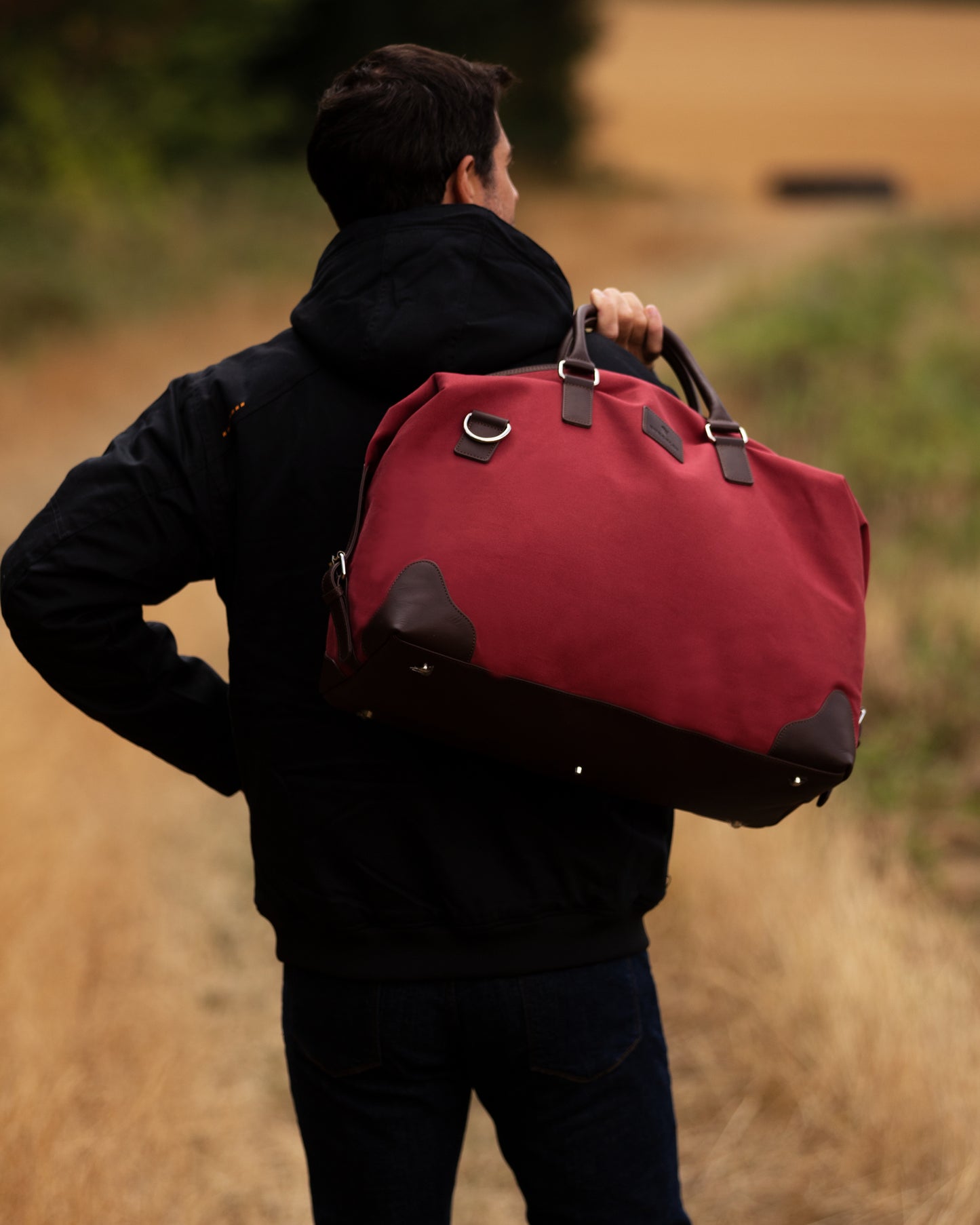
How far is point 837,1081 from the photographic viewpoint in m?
2.80

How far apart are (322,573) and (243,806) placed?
10.0 ft

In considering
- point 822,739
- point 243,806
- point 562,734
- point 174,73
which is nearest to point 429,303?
point 562,734

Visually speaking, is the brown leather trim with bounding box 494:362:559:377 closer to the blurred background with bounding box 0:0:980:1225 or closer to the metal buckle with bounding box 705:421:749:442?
the metal buckle with bounding box 705:421:749:442

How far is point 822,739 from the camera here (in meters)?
1.39

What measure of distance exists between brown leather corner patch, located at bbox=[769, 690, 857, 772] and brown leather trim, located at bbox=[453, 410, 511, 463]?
423 millimetres

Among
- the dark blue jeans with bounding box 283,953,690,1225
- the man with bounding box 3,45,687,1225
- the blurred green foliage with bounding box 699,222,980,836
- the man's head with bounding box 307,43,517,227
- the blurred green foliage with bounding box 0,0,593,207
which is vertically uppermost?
the blurred green foliage with bounding box 0,0,593,207

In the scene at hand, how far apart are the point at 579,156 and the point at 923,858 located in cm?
2667

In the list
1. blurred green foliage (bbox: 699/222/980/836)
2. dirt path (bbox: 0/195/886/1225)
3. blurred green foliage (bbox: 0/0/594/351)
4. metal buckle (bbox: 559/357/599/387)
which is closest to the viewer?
metal buckle (bbox: 559/357/599/387)

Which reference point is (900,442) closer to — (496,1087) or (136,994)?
(136,994)

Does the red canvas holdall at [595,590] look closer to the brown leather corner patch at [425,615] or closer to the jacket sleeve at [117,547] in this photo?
the brown leather corner patch at [425,615]

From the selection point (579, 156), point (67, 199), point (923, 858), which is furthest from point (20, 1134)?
point (579, 156)

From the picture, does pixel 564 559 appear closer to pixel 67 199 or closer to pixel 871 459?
pixel 871 459

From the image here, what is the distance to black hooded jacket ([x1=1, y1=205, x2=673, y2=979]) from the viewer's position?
4.77ft

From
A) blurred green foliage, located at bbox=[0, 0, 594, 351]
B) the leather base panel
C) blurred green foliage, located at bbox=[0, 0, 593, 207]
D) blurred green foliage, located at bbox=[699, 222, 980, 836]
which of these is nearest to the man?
the leather base panel
